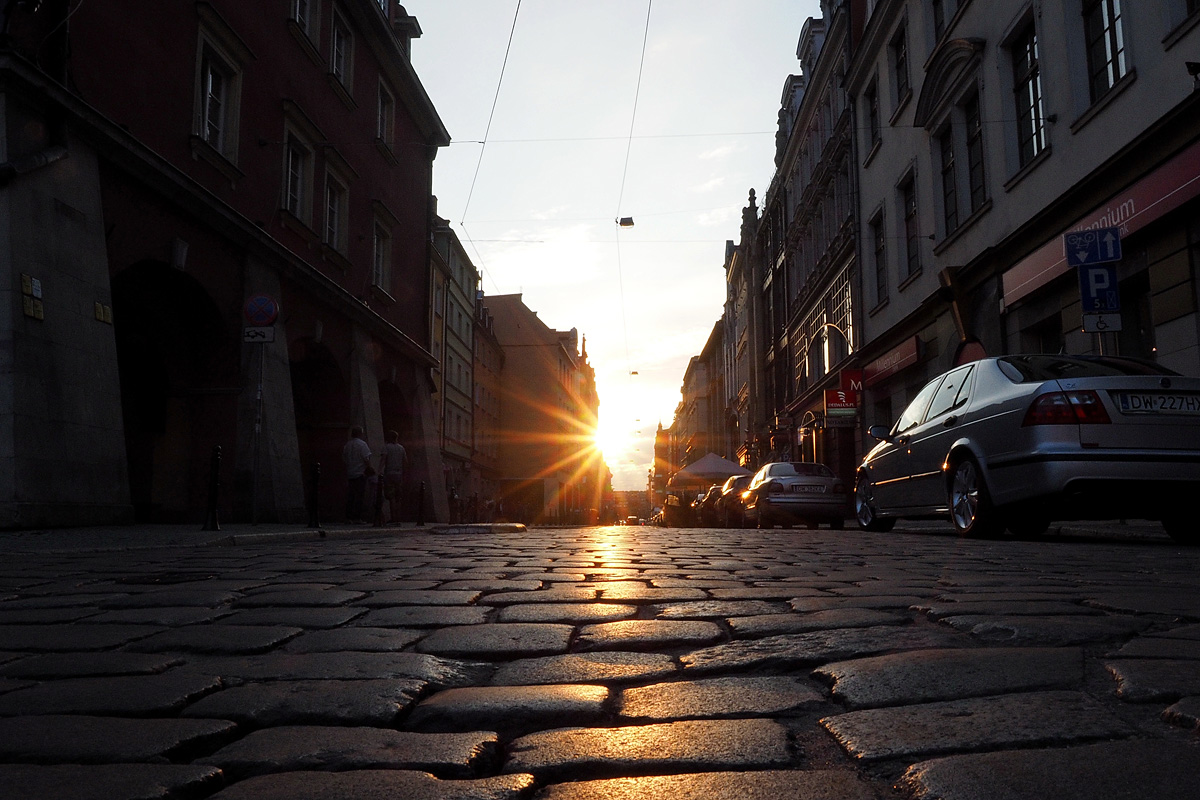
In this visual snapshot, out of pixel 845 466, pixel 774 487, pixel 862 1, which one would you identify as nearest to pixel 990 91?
pixel 774 487

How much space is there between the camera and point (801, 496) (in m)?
18.1

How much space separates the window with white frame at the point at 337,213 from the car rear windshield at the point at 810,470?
35.4 feet

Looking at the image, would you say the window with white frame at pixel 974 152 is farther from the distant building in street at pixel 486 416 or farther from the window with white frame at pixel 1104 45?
the distant building in street at pixel 486 416

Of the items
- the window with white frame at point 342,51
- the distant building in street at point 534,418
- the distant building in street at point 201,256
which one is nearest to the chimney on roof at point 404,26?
the distant building in street at point 201,256

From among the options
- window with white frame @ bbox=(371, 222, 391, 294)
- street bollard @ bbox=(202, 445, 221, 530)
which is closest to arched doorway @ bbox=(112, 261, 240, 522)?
street bollard @ bbox=(202, 445, 221, 530)

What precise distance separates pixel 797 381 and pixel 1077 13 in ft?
80.7

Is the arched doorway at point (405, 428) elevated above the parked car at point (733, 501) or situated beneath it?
elevated above

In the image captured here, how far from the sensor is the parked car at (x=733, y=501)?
73.3 ft

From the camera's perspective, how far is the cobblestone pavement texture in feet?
5.36

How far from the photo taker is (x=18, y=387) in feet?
32.8

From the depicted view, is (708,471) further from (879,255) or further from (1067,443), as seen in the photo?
(1067,443)

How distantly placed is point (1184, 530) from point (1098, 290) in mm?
2764

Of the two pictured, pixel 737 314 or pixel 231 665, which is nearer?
pixel 231 665

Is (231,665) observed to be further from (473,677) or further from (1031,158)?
(1031,158)
